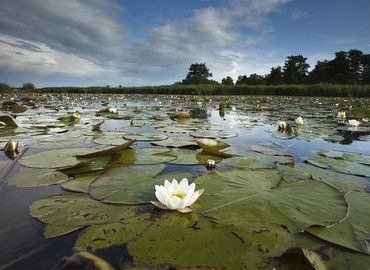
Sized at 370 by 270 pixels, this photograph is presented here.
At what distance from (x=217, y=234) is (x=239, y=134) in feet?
7.76

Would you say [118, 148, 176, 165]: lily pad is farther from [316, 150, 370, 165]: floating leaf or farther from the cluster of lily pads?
[316, 150, 370, 165]: floating leaf

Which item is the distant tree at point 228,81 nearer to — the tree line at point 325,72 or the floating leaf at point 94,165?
the tree line at point 325,72

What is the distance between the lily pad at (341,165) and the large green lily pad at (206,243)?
1.06m

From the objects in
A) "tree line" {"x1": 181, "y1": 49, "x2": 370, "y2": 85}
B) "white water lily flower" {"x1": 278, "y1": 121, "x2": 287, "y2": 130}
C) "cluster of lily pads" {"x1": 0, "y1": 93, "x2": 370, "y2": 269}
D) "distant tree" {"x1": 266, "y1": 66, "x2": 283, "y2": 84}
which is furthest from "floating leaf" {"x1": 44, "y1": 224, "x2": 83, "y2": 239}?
"distant tree" {"x1": 266, "y1": 66, "x2": 283, "y2": 84}

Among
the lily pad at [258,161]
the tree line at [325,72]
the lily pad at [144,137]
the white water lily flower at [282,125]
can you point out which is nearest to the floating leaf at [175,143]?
Result: the lily pad at [144,137]

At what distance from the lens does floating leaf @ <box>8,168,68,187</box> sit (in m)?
1.35

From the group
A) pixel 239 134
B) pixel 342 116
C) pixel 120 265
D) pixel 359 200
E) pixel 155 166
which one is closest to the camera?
pixel 120 265

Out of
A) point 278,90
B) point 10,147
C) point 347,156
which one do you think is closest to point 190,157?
point 347,156

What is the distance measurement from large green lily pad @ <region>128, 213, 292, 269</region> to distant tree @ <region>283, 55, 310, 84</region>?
4365 centimetres

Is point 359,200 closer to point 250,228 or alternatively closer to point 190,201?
point 250,228

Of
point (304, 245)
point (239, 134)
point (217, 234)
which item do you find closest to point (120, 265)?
point (217, 234)

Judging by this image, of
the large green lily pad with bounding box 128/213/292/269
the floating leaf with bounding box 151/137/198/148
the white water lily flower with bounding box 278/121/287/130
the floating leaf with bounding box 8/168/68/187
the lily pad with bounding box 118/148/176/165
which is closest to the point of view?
the large green lily pad with bounding box 128/213/292/269

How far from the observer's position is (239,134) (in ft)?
10.3

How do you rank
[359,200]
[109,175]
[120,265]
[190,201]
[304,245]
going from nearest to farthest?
[120,265] < [304,245] < [190,201] < [359,200] < [109,175]
